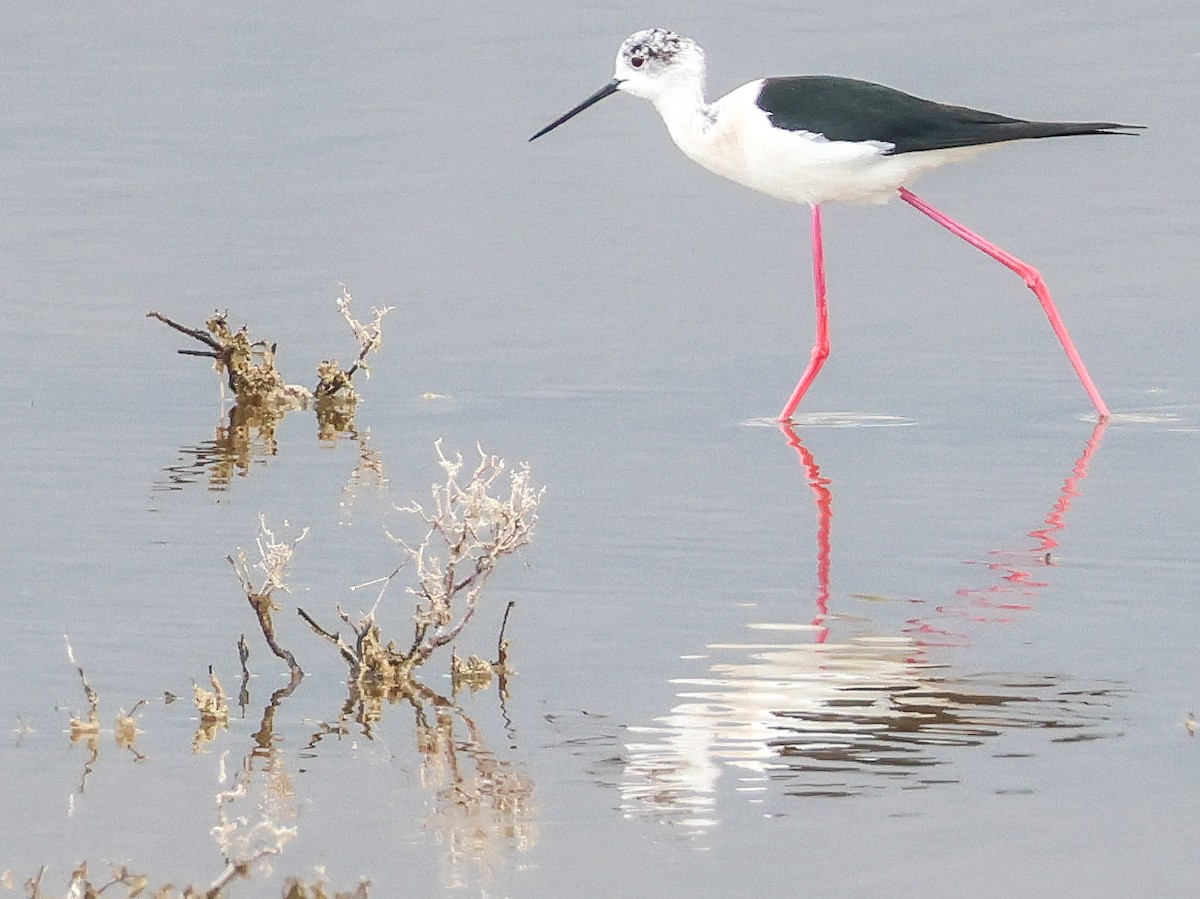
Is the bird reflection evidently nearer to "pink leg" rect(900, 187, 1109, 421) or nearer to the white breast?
"pink leg" rect(900, 187, 1109, 421)

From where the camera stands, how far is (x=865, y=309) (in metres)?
10.8

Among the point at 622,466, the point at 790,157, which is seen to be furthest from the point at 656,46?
the point at 622,466

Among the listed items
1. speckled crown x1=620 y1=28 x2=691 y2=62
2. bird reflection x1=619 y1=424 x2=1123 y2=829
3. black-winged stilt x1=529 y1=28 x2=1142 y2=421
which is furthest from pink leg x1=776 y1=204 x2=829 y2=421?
bird reflection x1=619 y1=424 x2=1123 y2=829

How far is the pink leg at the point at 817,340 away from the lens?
29.7 feet

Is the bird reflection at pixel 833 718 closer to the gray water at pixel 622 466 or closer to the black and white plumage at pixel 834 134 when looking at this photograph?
the gray water at pixel 622 466

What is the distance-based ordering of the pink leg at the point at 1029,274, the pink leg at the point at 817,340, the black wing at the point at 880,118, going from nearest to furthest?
the pink leg at the point at 817,340, the black wing at the point at 880,118, the pink leg at the point at 1029,274

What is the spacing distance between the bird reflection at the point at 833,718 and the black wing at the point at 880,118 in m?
3.26

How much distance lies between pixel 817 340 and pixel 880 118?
80 cm

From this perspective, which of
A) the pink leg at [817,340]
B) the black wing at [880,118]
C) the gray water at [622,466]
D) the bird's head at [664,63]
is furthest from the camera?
the bird's head at [664,63]

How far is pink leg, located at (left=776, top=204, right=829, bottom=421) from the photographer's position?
9055 millimetres

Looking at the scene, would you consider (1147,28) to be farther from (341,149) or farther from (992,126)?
(992,126)

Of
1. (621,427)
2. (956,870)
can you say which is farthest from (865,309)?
(956,870)

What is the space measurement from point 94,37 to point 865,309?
8.02m

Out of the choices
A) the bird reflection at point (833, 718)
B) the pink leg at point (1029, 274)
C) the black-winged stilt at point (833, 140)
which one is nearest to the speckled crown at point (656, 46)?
the black-winged stilt at point (833, 140)
